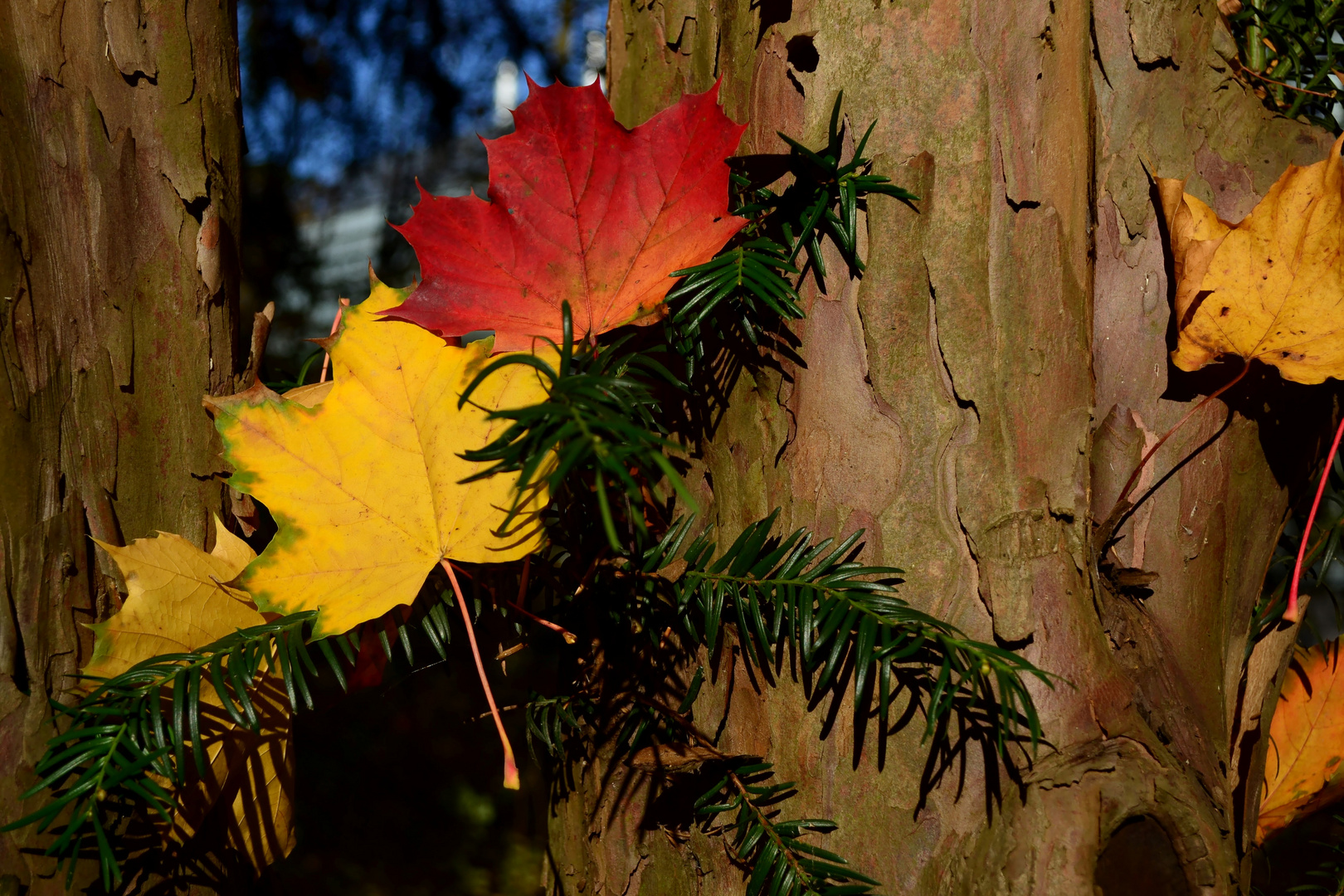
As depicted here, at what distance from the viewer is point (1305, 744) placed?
2.24ft

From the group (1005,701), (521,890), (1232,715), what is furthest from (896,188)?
(521,890)

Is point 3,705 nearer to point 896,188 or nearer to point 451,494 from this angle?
point 451,494

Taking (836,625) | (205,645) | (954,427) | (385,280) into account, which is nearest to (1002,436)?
(954,427)

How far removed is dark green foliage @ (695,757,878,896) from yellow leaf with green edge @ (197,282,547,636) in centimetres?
19

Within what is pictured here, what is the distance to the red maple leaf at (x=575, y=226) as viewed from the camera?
19.4 inches

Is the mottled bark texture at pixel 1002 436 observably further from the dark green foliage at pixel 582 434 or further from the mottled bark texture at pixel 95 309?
the mottled bark texture at pixel 95 309

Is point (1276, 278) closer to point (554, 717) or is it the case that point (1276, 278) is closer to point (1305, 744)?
point (1305, 744)

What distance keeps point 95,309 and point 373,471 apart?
219mm

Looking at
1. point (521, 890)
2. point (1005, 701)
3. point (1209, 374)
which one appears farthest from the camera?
point (521, 890)

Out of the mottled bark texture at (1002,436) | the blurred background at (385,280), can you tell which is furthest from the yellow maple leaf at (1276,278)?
the blurred background at (385,280)

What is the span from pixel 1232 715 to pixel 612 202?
0.55 m

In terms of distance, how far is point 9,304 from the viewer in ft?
1.66

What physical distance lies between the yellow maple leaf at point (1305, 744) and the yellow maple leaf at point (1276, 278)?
31 cm

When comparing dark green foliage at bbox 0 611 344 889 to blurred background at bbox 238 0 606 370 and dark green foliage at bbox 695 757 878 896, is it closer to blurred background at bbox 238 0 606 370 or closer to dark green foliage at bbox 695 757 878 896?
dark green foliage at bbox 695 757 878 896
